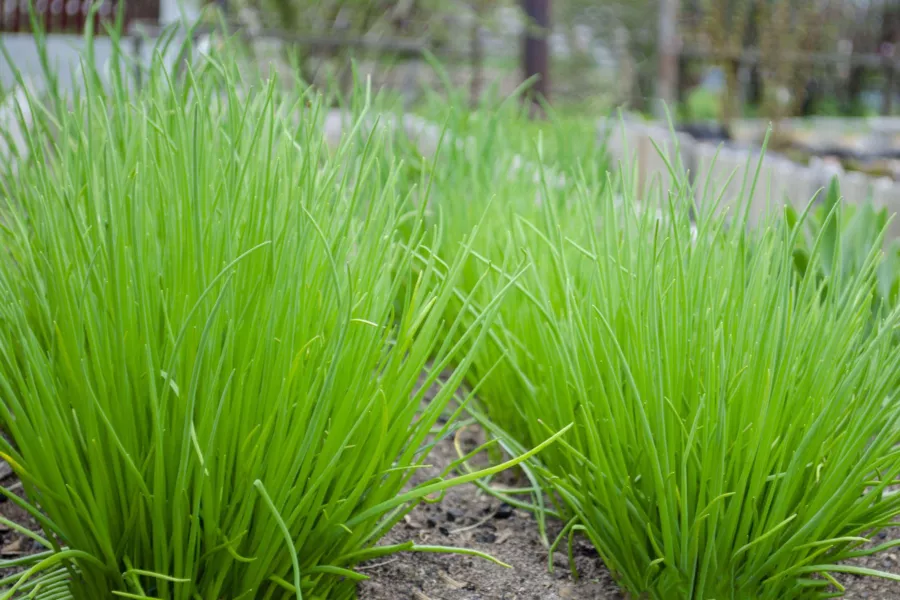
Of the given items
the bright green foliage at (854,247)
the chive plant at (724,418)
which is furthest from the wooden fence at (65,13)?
the chive plant at (724,418)

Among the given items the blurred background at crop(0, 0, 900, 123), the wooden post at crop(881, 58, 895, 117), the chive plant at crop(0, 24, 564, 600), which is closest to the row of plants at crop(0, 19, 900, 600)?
the chive plant at crop(0, 24, 564, 600)

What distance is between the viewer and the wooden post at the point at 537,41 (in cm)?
600

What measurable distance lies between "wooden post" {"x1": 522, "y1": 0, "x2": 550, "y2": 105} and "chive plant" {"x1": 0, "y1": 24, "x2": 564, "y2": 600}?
501 cm

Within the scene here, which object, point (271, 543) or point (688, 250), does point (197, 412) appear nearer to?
point (271, 543)

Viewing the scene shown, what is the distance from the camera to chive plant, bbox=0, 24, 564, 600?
3.10 ft

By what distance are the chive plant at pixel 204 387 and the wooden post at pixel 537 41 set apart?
5.01 m

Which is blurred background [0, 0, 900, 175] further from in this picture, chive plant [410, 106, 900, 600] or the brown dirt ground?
chive plant [410, 106, 900, 600]

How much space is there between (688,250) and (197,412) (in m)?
0.60

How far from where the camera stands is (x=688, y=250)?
3.90 feet

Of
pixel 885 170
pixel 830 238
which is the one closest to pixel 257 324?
pixel 830 238

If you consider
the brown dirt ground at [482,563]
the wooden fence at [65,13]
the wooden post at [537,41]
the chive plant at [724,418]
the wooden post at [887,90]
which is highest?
the wooden fence at [65,13]

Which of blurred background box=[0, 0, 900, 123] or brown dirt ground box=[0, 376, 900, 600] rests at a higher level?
blurred background box=[0, 0, 900, 123]

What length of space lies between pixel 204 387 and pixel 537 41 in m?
5.51

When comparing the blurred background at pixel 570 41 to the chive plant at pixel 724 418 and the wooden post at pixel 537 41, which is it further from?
the chive plant at pixel 724 418
